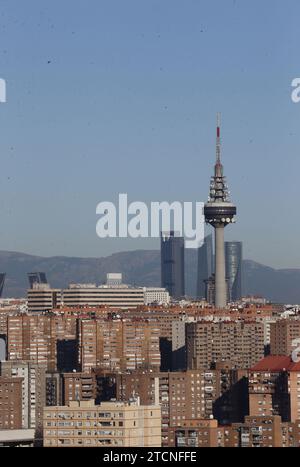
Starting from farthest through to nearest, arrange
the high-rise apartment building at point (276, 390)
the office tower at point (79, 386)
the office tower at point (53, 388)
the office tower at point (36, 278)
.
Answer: the office tower at point (36, 278) < the office tower at point (79, 386) < the office tower at point (53, 388) < the high-rise apartment building at point (276, 390)

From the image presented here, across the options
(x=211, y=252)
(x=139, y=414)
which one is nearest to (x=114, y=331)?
(x=211, y=252)

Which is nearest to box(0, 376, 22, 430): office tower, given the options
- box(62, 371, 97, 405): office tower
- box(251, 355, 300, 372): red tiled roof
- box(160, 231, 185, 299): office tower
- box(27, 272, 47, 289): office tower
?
box(62, 371, 97, 405): office tower

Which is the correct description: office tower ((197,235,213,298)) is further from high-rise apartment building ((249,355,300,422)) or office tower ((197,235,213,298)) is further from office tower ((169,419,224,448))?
office tower ((169,419,224,448))

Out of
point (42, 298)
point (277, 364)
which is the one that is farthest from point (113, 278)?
point (277, 364)

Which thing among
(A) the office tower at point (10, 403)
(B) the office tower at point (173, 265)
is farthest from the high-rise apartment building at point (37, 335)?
(A) the office tower at point (10, 403)

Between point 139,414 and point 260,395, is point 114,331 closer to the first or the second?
point 260,395

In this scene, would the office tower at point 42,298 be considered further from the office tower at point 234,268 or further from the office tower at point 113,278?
the office tower at point 234,268
